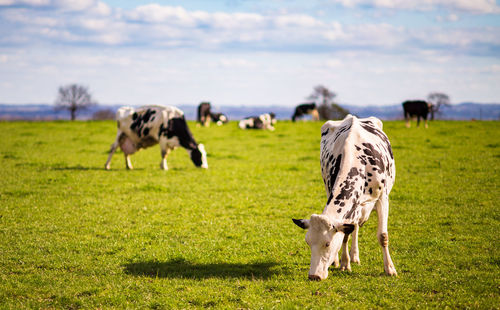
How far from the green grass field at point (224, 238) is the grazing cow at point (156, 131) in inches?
36.3

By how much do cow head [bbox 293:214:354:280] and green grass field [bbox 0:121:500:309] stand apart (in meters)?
0.46

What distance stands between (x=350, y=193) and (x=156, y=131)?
1342 centimetres

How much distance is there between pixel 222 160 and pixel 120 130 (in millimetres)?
5149

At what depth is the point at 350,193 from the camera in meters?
6.61

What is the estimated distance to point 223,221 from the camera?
35.8 ft

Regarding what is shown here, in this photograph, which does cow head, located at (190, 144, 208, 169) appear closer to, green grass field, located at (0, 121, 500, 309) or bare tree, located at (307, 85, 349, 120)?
green grass field, located at (0, 121, 500, 309)

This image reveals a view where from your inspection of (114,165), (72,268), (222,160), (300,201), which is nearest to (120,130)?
(114,165)

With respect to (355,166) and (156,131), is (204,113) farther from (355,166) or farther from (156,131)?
(355,166)

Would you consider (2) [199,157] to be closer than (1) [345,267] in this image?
No

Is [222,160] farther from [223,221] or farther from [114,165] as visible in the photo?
[223,221]

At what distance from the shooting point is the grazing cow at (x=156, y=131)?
1881 cm

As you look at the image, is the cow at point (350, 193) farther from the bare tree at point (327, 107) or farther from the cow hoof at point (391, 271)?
the bare tree at point (327, 107)

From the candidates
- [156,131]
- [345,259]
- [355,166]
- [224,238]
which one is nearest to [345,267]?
[345,259]

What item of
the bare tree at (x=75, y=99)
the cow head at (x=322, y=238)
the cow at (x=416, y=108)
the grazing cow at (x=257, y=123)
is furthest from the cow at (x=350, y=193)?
the bare tree at (x=75, y=99)
